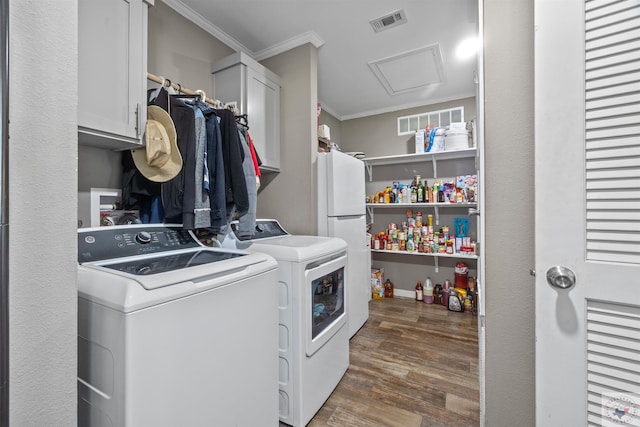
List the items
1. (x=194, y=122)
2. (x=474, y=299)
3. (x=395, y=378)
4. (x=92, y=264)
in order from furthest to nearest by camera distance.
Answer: (x=474, y=299)
(x=395, y=378)
(x=194, y=122)
(x=92, y=264)

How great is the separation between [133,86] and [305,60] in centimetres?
147

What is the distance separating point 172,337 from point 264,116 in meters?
1.91

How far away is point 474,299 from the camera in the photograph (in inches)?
119

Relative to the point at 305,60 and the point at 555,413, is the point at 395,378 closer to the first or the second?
the point at 555,413

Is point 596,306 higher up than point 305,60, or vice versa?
point 305,60

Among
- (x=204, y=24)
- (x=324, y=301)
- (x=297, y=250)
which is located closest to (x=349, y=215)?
(x=324, y=301)

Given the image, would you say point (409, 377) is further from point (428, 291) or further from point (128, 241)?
point (128, 241)

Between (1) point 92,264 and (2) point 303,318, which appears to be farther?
(2) point 303,318

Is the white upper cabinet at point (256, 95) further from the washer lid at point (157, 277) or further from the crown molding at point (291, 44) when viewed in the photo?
the washer lid at point (157, 277)

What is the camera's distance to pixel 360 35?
90.4 inches

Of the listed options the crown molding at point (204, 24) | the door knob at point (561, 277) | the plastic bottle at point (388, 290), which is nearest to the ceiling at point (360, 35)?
the crown molding at point (204, 24)

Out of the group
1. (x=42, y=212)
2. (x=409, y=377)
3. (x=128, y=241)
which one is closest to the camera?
(x=42, y=212)

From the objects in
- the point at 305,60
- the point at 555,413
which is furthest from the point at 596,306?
the point at 305,60

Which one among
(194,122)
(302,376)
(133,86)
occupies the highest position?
(133,86)
